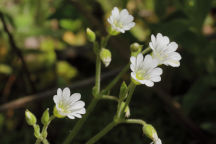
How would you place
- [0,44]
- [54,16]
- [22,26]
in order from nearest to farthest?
[54,16] → [22,26] → [0,44]

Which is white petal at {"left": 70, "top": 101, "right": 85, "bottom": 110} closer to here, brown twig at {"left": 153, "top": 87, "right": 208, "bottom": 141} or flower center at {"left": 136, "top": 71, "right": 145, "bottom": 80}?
flower center at {"left": 136, "top": 71, "right": 145, "bottom": 80}

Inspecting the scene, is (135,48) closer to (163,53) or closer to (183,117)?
(163,53)

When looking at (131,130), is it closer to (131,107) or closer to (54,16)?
(131,107)

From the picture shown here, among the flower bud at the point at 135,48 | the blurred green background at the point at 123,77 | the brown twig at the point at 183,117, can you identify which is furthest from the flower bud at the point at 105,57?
the brown twig at the point at 183,117

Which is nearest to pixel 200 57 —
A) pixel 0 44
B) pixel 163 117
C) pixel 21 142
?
pixel 163 117

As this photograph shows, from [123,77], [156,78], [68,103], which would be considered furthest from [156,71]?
[123,77]

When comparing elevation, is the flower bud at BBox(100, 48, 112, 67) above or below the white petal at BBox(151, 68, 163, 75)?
above

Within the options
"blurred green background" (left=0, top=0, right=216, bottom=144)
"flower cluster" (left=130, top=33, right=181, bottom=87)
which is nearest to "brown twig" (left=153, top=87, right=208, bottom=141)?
"blurred green background" (left=0, top=0, right=216, bottom=144)
